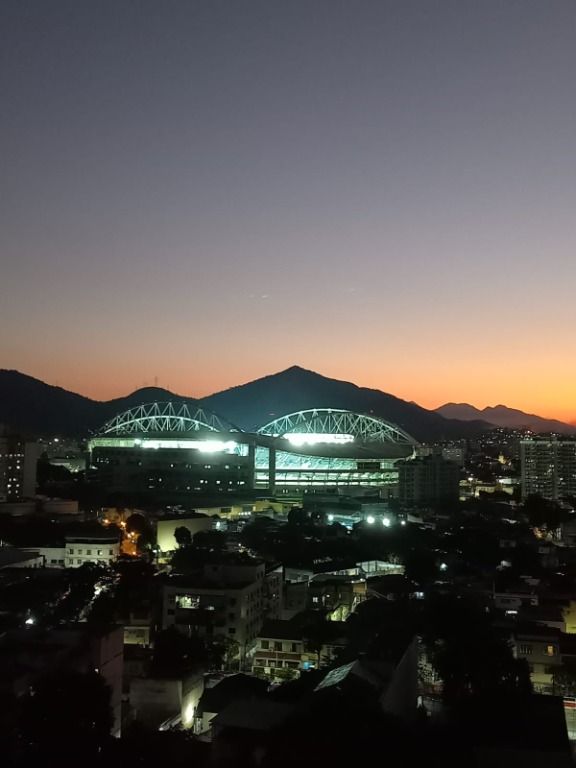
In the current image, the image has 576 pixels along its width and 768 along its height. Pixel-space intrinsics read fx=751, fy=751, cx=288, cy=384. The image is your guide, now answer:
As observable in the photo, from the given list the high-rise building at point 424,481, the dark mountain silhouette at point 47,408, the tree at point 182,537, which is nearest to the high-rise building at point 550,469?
the high-rise building at point 424,481

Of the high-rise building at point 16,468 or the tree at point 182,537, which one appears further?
the high-rise building at point 16,468

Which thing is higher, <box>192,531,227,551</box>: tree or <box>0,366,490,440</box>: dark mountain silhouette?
<box>0,366,490,440</box>: dark mountain silhouette

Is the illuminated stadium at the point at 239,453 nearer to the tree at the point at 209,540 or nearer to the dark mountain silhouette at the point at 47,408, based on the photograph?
the tree at the point at 209,540

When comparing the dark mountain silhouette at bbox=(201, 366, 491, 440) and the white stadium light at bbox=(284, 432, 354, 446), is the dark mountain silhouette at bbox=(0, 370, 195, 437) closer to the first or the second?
the dark mountain silhouette at bbox=(201, 366, 491, 440)

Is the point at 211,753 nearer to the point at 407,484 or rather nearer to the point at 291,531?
the point at 291,531

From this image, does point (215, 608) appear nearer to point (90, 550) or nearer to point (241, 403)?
point (90, 550)

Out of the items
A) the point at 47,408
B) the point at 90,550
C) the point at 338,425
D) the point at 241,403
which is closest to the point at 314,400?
the point at 241,403

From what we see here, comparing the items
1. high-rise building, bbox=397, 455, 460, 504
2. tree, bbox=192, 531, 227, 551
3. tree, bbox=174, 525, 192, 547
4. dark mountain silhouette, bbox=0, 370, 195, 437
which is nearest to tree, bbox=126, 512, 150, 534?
tree, bbox=174, 525, 192, 547

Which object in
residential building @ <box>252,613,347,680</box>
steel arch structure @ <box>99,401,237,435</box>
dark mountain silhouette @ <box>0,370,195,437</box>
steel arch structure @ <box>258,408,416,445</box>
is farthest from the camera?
dark mountain silhouette @ <box>0,370,195,437</box>
